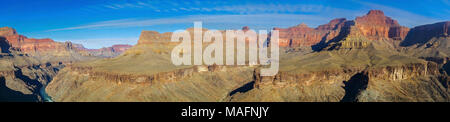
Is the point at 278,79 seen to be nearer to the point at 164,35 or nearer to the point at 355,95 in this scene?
the point at 355,95

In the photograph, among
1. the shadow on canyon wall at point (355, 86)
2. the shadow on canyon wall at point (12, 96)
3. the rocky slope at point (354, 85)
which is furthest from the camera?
the shadow on canyon wall at point (12, 96)

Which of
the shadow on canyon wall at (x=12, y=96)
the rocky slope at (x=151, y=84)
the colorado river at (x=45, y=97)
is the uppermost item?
the rocky slope at (x=151, y=84)

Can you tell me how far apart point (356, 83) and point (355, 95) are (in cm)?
1063

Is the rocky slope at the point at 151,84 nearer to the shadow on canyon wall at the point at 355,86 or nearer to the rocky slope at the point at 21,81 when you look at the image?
the rocky slope at the point at 21,81

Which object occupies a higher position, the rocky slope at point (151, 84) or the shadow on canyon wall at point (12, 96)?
the rocky slope at point (151, 84)

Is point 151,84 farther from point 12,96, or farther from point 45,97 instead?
point 45,97

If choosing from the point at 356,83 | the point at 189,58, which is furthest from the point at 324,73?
the point at 189,58

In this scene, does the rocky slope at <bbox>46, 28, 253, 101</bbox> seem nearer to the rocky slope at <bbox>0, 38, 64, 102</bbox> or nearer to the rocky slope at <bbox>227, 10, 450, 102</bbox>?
the rocky slope at <bbox>0, 38, 64, 102</bbox>

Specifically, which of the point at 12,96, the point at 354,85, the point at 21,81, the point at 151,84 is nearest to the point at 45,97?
the point at 12,96

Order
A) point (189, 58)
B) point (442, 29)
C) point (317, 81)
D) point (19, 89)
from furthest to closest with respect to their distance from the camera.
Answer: point (442, 29), point (189, 58), point (19, 89), point (317, 81)

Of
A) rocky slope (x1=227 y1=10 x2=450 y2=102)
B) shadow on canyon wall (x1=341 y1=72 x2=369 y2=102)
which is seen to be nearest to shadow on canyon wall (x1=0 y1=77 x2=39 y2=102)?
rocky slope (x1=227 y1=10 x2=450 y2=102)

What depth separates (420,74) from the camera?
85.7 m

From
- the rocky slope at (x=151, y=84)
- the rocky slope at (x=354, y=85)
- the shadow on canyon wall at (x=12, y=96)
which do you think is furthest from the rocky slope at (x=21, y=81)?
the rocky slope at (x=354, y=85)

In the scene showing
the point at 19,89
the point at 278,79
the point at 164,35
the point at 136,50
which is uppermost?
the point at 164,35
